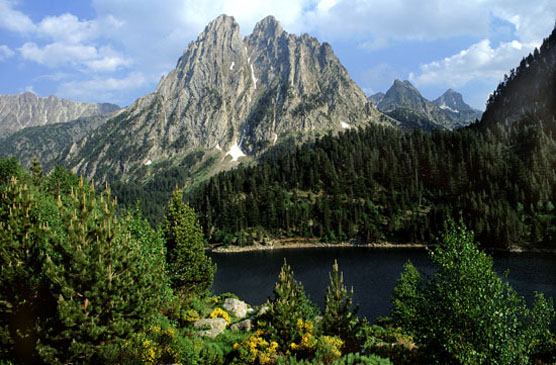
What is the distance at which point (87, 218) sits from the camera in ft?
61.5

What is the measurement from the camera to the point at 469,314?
1897 centimetres

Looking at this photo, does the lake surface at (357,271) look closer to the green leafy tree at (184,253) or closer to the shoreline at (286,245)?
the shoreline at (286,245)

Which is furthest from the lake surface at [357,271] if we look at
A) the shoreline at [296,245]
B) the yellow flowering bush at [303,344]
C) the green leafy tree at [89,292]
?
the green leafy tree at [89,292]

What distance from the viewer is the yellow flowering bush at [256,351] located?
22.6 metres

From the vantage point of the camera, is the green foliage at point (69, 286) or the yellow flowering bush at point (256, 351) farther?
the yellow flowering bush at point (256, 351)

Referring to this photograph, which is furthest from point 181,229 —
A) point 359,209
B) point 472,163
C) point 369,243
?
point 472,163

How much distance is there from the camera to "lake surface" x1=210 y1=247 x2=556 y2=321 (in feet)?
245

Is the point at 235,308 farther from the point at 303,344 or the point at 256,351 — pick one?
the point at 256,351

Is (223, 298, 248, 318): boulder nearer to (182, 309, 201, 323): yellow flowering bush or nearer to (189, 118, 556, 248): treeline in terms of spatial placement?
(182, 309, 201, 323): yellow flowering bush

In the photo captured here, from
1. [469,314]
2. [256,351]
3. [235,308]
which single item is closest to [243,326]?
[235,308]

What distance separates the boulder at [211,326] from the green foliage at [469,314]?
56.5 ft

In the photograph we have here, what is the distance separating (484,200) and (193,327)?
15325 cm

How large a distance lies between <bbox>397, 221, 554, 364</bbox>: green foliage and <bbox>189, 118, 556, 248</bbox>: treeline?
126 metres

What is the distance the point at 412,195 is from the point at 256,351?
163 m
